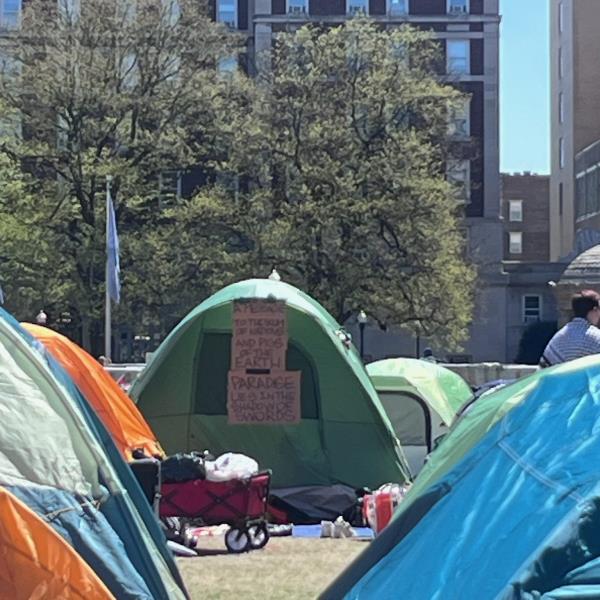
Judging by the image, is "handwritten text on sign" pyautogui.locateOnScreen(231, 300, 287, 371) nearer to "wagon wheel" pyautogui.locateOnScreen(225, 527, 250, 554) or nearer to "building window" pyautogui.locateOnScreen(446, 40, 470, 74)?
"wagon wheel" pyautogui.locateOnScreen(225, 527, 250, 554)

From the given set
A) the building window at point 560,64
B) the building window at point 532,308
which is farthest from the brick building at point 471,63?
the building window at point 560,64

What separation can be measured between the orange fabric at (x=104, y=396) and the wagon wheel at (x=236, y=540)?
1.08m

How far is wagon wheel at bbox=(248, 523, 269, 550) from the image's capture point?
30.6ft

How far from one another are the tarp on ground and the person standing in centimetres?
315

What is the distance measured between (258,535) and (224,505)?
39 centimetres

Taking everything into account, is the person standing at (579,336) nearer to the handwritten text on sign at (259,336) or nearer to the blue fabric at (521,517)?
the handwritten text on sign at (259,336)

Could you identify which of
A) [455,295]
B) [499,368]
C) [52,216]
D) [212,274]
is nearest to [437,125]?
[455,295]

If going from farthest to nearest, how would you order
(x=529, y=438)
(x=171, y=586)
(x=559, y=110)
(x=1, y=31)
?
(x=559, y=110) → (x=1, y=31) → (x=171, y=586) → (x=529, y=438)

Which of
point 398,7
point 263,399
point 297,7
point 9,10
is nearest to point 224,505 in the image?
point 263,399

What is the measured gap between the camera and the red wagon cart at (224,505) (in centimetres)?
924

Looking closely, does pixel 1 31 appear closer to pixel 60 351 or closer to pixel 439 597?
pixel 60 351

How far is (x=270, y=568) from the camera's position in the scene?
847 centimetres

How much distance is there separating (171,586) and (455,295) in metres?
29.4

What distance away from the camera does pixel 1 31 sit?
132ft
